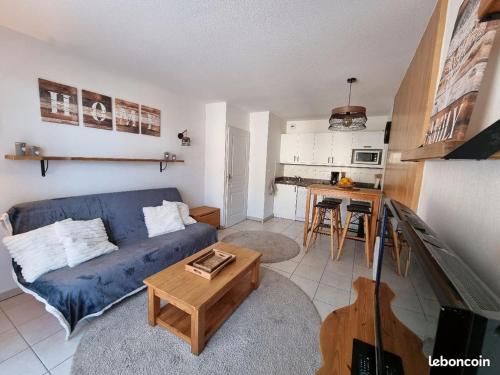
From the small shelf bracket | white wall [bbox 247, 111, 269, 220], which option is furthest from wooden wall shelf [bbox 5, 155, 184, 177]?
white wall [bbox 247, 111, 269, 220]

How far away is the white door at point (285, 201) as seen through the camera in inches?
190

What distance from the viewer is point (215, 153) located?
400 centimetres

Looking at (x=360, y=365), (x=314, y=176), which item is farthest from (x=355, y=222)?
(x=360, y=365)

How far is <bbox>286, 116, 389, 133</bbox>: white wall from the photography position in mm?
4414

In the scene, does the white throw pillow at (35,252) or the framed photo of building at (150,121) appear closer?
the white throw pillow at (35,252)

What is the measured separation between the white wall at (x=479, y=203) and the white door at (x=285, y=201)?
150 inches

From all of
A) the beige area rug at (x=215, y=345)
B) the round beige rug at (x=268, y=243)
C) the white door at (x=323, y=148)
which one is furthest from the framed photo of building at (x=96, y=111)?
the white door at (x=323, y=148)

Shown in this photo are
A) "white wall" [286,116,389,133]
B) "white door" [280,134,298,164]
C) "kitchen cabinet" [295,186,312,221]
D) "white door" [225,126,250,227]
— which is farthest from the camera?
"white door" [280,134,298,164]

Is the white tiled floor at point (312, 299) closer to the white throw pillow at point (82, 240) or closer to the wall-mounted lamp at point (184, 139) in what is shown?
the white throw pillow at point (82, 240)

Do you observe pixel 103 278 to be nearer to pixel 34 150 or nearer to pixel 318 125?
pixel 34 150

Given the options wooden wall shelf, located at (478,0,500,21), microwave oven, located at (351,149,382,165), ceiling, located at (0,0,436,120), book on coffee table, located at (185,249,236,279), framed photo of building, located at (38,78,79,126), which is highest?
ceiling, located at (0,0,436,120)

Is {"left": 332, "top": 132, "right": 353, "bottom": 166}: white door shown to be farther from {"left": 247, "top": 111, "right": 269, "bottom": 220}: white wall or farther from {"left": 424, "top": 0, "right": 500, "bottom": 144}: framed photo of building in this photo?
{"left": 424, "top": 0, "right": 500, "bottom": 144}: framed photo of building

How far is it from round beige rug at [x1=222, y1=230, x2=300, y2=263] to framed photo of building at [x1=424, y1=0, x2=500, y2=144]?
Answer: 92.6 inches

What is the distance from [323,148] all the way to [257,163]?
151 cm
